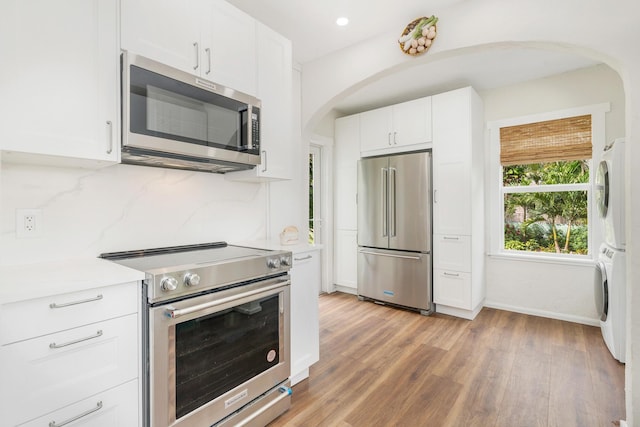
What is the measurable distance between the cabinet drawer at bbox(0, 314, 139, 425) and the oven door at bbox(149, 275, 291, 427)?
106mm

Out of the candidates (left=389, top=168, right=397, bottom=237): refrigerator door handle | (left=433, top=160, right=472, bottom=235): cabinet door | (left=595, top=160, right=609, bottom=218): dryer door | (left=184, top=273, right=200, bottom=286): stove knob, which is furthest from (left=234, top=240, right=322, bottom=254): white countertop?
(left=595, top=160, right=609, bottom=218): dryer door

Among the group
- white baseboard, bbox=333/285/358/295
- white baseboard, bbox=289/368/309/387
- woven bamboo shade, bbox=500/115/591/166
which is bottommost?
white baseboard, bbox=289/368/309/387

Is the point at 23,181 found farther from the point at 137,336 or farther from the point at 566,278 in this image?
the point at 566,278

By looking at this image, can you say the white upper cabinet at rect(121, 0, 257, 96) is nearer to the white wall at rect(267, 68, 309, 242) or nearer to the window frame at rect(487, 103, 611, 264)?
the white wall at rect(267, 68, 309, 242)

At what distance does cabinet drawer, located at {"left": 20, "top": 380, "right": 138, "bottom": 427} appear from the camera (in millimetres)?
1103

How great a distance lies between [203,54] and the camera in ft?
5.89

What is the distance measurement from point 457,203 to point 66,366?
3.46 metres

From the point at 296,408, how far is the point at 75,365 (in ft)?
4.27

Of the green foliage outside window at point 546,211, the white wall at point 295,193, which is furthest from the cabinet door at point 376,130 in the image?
the green foliage outside window at point 546,211

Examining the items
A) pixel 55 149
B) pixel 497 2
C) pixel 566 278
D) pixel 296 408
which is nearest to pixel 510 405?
pixel 296 408

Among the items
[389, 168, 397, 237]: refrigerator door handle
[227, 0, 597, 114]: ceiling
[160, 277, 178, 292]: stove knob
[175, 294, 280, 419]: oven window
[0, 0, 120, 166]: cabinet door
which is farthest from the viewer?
[389, 168, 397, 237]: refrigerator door handle

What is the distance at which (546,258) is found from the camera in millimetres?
3605

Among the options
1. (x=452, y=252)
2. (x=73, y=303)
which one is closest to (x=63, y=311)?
(x=73, y=303)

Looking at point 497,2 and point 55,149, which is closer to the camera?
point 55,149
